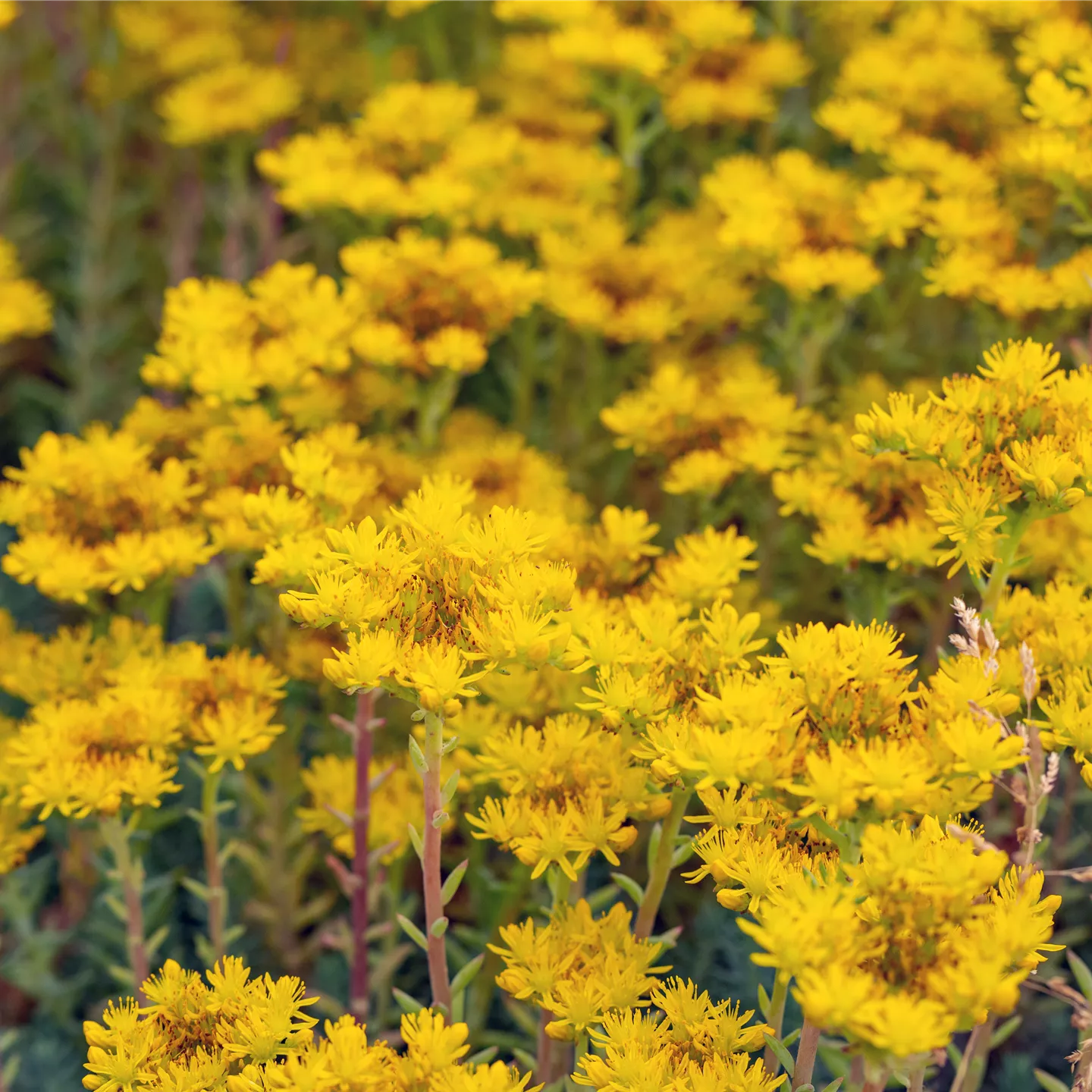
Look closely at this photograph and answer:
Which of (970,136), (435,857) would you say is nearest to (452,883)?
(435,857)

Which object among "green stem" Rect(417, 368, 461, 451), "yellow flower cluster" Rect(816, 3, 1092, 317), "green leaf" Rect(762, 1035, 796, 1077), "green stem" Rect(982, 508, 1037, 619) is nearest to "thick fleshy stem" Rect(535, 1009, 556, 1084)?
"green leaf" Rect(762, 1035, 796, 1077)

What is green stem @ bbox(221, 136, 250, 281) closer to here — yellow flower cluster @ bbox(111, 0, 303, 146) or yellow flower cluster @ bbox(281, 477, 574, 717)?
yellow flower cluster @ bbox(111, 0, 303, 146)

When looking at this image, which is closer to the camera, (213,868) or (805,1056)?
(805,1056)

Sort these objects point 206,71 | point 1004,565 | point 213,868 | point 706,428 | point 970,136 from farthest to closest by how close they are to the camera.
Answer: point 206,71 < point 970,136 < point 706,428 < point 213,868 < point 1004,565

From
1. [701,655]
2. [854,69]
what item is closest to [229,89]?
[854,69]

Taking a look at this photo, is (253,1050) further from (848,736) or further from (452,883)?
(848,736)

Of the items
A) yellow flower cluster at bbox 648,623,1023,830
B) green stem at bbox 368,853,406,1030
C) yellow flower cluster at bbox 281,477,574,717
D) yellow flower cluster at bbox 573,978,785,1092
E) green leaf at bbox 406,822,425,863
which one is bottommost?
green stem at bbox 368,853,406,1030

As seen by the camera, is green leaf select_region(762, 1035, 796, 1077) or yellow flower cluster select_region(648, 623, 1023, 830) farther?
green leaf select_region(762, 1035, 796, 1077)

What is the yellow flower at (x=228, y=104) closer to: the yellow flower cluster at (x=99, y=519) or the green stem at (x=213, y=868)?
the yellow flower cluster at (x=99, y=519)
